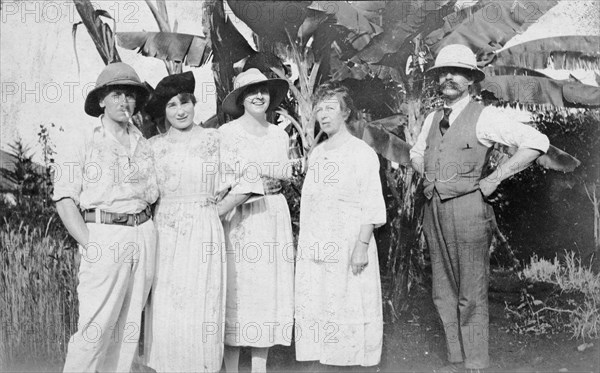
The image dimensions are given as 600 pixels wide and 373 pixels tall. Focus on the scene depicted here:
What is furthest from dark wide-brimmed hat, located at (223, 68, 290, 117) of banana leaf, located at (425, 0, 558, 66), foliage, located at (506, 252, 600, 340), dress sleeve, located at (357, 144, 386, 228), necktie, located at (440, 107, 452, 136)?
foliage, located at (506, 252, 600, 340)

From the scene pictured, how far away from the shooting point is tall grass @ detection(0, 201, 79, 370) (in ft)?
17.0

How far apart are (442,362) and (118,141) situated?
290 cm

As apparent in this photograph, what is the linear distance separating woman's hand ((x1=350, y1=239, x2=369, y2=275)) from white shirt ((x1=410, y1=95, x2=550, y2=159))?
3.58ft

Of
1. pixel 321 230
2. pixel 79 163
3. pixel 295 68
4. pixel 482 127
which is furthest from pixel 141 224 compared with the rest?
pixel 482 127

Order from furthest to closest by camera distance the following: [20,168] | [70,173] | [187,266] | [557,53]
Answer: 1. [557,53]
2. [20,168]
3. [187,266]
4. [70,173]

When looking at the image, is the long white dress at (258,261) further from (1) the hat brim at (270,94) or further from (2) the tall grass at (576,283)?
(2) the tall grass at (576,283)

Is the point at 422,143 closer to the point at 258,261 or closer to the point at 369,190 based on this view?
the point at 369,190

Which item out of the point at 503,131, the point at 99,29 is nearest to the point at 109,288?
the point at 99,29

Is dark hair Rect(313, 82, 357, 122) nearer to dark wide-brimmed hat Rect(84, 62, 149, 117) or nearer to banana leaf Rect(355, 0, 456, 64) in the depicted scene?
banana leaf Rect(355, 0, 456, 64)

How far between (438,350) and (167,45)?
3.22m

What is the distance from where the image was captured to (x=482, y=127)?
15.5 ft

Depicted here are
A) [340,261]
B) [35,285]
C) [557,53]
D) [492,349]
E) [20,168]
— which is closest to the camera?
[340,261]

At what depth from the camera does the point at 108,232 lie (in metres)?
4.21

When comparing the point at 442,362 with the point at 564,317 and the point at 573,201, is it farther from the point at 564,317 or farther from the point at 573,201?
the point at 573,201
